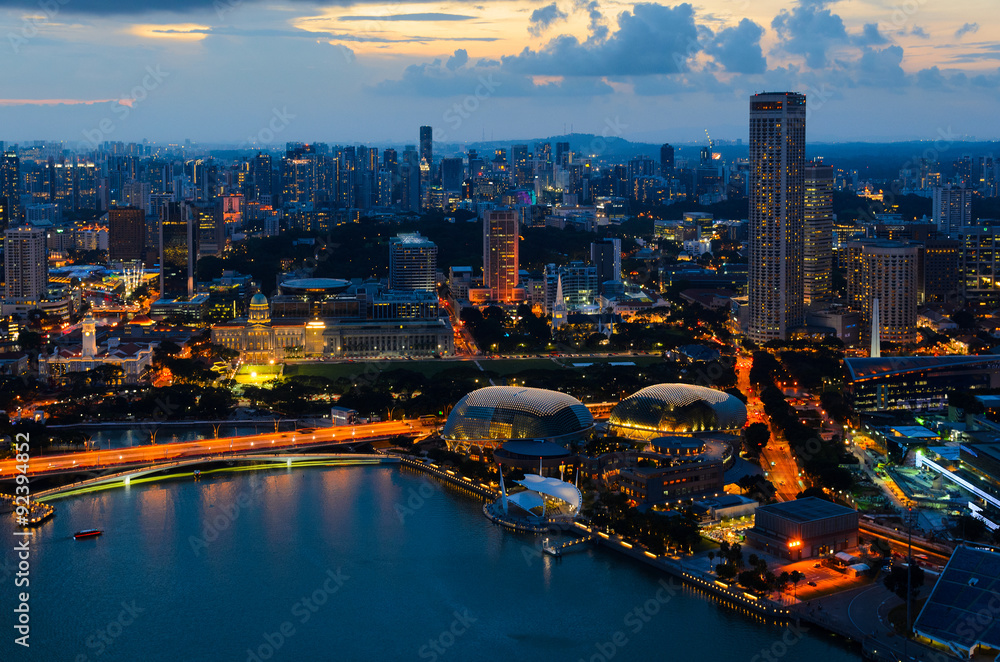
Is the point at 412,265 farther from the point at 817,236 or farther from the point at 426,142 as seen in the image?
the point at 426,142

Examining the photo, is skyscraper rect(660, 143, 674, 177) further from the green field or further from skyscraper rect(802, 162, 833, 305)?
the green field

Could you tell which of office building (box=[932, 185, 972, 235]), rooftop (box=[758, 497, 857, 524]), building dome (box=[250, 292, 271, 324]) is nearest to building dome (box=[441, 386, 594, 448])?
rooftop (box=[758, 497, 857, 524])

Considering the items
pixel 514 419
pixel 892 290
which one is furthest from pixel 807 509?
pixel 892 290

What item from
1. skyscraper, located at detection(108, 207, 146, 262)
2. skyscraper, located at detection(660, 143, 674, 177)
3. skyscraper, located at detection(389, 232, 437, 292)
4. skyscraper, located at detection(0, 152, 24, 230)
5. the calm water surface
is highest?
skyscraper, located at detection(660, 143, 674, 177)

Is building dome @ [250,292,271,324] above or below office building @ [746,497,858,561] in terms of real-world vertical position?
above

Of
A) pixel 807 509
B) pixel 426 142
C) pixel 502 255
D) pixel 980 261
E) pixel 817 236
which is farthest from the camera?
pixel 426 142

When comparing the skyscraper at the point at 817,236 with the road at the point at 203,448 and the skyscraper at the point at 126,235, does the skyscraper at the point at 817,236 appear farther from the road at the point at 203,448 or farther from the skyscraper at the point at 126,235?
the skyscraper at the point at 126,235
